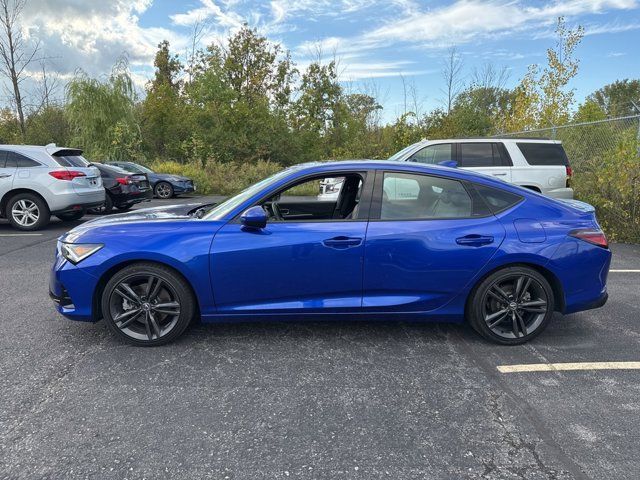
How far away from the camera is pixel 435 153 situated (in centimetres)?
836

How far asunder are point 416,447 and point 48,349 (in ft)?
9.74

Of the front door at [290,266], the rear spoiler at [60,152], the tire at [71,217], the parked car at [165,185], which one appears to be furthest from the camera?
the parked car at [165,185]

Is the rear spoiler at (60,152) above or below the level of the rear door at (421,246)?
above

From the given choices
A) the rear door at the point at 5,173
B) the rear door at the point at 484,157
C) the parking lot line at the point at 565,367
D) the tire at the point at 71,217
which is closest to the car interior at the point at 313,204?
the parking lot line at the point at 565,367

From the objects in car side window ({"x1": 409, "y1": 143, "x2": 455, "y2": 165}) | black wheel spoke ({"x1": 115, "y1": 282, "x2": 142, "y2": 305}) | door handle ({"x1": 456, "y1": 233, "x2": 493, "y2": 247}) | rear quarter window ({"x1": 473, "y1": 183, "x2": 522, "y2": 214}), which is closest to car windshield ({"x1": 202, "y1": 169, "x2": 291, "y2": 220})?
black wheel spoke ({"x1": 115, "y1": 282, "x2": 142, "y2": 305})

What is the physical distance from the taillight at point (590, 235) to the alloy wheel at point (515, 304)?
504 millimetres

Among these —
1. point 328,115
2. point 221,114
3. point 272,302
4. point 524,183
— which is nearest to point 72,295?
point 272,302

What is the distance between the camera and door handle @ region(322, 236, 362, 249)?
3.39 m

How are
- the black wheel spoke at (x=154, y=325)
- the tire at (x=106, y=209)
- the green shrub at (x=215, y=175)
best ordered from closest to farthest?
the black wheel spoke at (x=154, y=325), the tire at (x=106, y=209), the green shrub at (x=215, y=175)

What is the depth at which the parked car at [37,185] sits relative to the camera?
866cm

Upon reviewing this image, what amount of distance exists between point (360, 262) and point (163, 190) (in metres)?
15.7

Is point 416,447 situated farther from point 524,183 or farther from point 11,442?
point 524,183

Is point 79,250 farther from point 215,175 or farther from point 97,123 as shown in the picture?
point 97,123

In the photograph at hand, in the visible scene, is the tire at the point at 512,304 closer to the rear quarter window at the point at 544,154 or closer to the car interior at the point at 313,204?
the car interior at the point at 313,204
